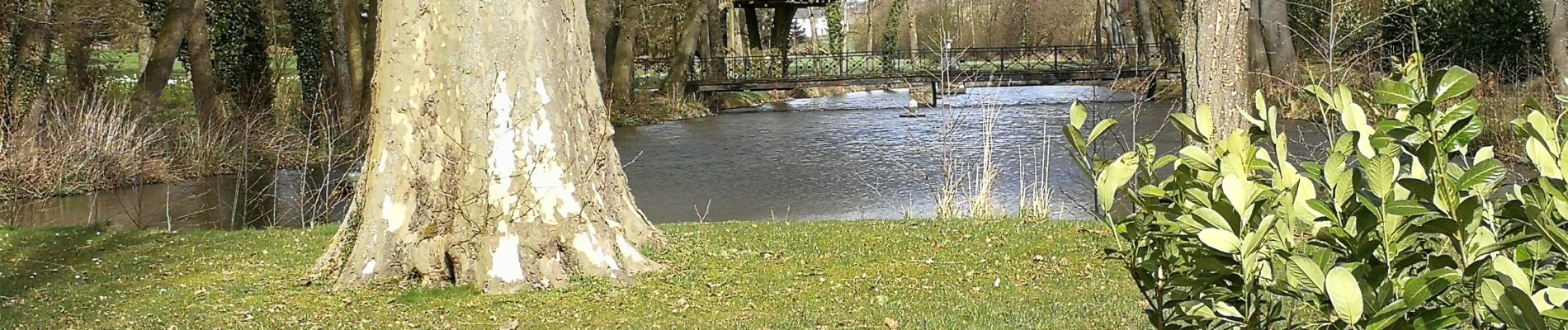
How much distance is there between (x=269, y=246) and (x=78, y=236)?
114 centimetres

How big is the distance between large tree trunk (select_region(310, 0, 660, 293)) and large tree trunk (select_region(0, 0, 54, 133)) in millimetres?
9835

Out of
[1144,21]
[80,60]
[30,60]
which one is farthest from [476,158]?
[1144,21]

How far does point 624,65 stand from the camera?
23266 mm

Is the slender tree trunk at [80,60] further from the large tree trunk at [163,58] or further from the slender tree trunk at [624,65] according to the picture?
the slender tree trunk at [624,65]

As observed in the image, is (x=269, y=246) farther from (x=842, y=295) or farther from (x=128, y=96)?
(x=128, y=96)

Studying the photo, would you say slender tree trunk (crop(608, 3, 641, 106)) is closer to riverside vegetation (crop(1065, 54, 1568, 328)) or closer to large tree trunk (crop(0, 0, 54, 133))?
large tree trunk (crop(0, 0, 54, 133))

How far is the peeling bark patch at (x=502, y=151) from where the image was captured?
5.03 metres

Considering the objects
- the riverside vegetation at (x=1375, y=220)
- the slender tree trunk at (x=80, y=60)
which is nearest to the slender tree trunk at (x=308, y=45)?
the slender tree trunk at (x=80, y=60)

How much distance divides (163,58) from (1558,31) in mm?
15051

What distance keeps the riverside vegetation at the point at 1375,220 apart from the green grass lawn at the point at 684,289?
2.44 metres

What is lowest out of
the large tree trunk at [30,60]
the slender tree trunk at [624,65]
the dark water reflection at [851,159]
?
the dark water reflection at [851,159]

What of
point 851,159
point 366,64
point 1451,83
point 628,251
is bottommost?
point 851,159

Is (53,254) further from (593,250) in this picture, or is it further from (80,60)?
(80,60)

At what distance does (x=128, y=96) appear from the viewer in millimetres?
15391
